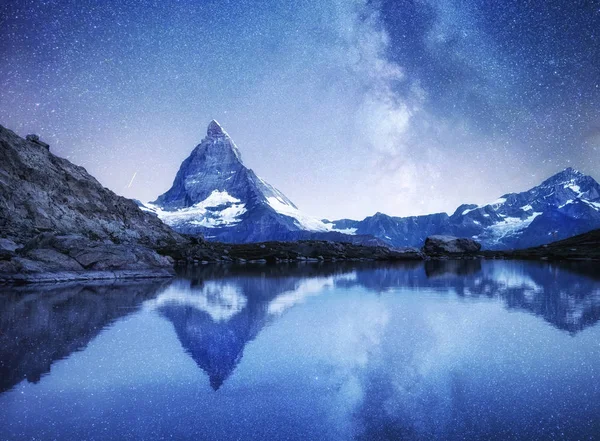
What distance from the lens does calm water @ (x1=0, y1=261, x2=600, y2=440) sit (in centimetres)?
1175

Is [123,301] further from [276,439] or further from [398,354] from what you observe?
[276,439]

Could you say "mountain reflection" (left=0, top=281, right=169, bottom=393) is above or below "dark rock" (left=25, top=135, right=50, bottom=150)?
below

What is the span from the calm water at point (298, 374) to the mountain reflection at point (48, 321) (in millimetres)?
135

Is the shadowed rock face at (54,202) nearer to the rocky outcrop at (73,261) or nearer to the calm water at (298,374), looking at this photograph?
the rocky outcrop at (73,261)

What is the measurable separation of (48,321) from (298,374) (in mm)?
19567

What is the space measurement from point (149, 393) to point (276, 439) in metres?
5.92

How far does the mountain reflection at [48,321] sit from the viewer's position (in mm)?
17661

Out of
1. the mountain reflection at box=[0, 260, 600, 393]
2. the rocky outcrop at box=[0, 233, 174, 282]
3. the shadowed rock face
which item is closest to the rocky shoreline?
the rocky outcrop at box=[0, 233, 174, 282]

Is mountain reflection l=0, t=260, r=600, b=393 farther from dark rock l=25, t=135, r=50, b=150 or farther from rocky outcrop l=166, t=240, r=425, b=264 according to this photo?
dark rock l=25, t=135, r=50, b=150

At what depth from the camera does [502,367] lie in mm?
17391

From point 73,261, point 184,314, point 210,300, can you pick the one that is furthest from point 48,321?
point 73,261

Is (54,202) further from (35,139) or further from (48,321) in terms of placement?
(48,321)

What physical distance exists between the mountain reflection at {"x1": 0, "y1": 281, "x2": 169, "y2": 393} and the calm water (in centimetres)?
13

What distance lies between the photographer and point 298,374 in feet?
54.3
